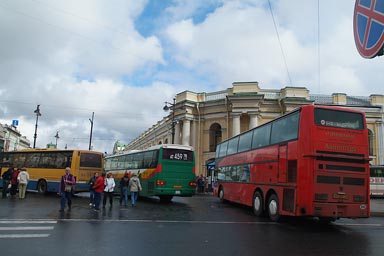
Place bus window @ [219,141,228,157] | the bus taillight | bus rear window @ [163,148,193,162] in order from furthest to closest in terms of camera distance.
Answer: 1. bus window @ [219,141,228,157]
2. bus rear window @ [163,148,193,162]
3. the bus taillight

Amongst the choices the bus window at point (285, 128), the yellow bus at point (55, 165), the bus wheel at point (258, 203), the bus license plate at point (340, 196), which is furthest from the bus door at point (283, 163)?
the yellow bus at point (55, 165)

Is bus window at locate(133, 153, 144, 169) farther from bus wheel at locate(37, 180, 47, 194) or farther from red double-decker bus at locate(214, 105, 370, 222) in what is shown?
red double-decker bus at locate(214, 105, 370, 222)

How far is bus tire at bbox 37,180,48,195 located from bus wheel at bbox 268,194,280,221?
15.9 meters

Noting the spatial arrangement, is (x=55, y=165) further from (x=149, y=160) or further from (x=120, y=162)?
(x=149, y=160)

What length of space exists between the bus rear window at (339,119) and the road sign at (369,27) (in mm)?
4915

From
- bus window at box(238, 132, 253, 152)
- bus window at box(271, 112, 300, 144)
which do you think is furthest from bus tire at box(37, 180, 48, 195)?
bus window at box(271, 112, 300, 144)

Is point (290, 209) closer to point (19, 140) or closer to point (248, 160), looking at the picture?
point (248, 160)

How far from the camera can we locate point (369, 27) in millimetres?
6977

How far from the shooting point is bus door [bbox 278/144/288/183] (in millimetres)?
12836

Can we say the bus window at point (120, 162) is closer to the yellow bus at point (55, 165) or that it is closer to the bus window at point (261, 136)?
the yellow bus at point (55, 165)

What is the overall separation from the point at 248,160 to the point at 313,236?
22.2 feet

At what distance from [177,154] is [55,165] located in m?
8.66

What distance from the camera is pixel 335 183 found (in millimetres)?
11883

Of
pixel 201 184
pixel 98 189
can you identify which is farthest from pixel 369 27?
pixel 201 184
